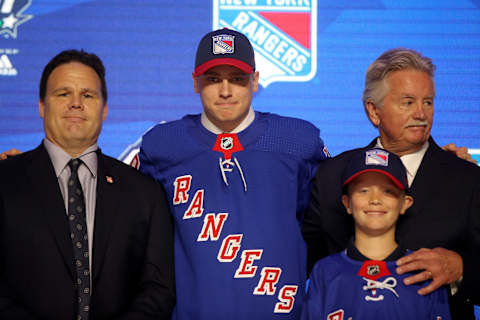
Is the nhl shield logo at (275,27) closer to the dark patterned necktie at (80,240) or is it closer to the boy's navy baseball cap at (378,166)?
the boy's navy baseball cap at (378,166)

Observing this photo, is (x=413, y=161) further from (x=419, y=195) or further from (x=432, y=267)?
(x=432, y=267)

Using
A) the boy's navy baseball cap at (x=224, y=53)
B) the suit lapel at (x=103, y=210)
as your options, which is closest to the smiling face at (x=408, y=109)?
the boy's navy baseball cap at (x=224, y=53)

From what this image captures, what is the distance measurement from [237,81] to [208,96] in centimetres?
12

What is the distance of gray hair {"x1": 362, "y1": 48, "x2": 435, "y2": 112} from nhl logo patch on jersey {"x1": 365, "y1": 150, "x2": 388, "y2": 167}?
217 millimetres

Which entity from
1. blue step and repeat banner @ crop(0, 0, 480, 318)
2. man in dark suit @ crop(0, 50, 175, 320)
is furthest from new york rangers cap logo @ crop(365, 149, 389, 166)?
blue step and repeat banner @ crop(0, 0, 480, 318)

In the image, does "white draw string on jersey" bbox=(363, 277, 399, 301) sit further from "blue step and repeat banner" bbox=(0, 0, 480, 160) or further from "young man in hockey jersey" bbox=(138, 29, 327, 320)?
"blue step and repeat banner" bbox=(0, 0, 480, 160)

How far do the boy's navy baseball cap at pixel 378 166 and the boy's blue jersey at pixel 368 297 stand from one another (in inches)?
11.2

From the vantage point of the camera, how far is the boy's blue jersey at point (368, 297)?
186 cm

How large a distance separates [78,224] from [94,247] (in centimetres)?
9

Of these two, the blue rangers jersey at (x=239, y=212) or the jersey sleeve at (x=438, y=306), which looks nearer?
the jersey sleeve at (x=438, y=306)

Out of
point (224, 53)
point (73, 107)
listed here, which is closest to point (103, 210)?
point (73, 107)

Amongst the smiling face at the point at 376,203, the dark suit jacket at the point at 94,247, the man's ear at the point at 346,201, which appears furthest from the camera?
the man's ear at the point at 346,201

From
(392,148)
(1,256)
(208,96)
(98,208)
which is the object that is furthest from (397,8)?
(1,256)

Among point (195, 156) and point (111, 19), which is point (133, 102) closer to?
point (111, 19)
